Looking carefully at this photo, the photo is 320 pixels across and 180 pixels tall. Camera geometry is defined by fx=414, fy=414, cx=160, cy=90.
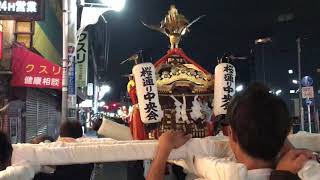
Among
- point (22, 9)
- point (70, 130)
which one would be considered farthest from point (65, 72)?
point (70, 130)

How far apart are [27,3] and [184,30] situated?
6923 millimetres

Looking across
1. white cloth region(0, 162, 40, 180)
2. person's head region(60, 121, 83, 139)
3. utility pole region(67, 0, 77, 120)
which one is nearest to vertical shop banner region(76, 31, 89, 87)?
utility pole region(67, 0, 77, 120)

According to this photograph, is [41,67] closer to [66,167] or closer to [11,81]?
[11,81]

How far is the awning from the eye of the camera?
12.2 m

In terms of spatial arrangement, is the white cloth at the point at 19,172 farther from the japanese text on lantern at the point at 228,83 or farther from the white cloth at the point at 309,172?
the japanese text on lantern at the point at 228,83

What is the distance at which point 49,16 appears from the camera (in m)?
19.1

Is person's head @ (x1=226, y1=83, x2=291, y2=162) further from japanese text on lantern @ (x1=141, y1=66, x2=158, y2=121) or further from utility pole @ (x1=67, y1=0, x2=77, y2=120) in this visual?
utility pole @ (x1=67, y1=0, x2=77, y2=120)

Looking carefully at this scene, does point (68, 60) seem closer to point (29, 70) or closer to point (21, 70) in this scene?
point (29, 70)

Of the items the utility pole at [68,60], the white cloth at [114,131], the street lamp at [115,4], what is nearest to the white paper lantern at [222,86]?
the white cloth at [114,131]

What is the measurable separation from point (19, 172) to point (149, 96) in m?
1.65

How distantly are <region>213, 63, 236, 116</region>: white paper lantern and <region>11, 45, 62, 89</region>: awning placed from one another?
29.8ft

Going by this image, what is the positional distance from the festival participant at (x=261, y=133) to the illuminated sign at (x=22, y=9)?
9140 mm

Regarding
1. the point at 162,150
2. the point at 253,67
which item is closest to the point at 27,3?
the point at 162,150

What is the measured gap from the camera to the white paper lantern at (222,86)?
163 inches
